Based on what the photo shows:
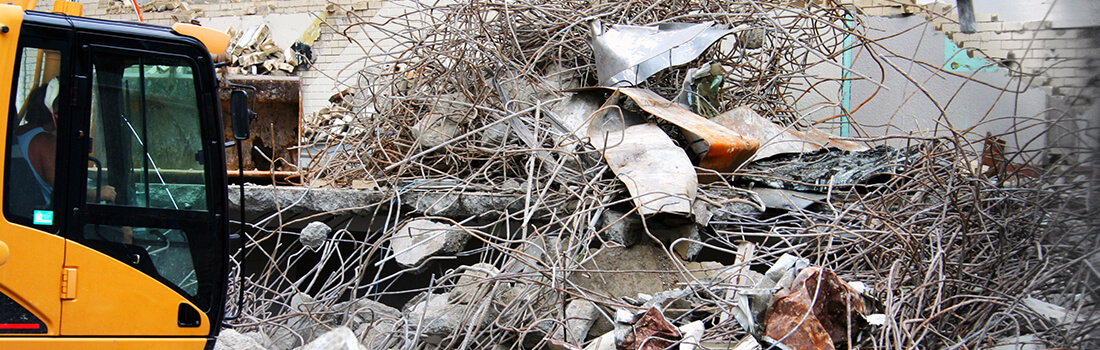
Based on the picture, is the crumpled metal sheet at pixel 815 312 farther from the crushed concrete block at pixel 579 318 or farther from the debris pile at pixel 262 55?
the debris pile at pixel 262 55

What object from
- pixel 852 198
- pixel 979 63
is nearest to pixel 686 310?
pixel 852 198

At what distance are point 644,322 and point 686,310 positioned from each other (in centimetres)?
42

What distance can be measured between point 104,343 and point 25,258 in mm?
455

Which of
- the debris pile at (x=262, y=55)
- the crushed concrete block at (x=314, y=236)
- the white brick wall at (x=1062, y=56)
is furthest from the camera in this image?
the debris pile at (x=262, y=55)

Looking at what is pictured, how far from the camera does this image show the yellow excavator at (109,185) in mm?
2664

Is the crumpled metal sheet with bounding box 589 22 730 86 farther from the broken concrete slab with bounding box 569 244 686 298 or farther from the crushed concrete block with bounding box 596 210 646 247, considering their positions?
the broken concrete slab with bounding box 569 244 686 298

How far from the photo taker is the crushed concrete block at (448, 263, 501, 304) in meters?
3.69

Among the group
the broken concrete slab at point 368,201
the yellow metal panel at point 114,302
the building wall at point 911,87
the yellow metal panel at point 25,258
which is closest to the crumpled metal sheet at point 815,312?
the broken concrete slab at point 368,201

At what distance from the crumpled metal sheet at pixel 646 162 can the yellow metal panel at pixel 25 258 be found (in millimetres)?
2624

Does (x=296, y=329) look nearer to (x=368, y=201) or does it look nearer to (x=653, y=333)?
(x=368, y=201)

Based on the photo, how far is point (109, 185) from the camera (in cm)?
281

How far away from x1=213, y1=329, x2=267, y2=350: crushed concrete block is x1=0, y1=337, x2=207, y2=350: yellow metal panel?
306 millimetres

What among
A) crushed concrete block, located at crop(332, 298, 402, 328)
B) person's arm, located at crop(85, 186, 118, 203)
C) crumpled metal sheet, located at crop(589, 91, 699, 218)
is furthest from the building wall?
person's arm, located at crop(85, 186, 118, 203)

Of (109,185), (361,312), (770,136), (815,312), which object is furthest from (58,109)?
(770,136)
